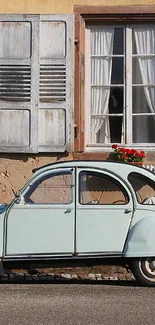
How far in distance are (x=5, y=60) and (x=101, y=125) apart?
2060 millimetres

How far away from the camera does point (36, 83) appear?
43.7 ft

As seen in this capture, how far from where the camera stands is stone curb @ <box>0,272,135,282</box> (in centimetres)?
1108

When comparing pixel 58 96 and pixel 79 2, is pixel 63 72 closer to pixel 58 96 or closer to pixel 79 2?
pixel 58 96

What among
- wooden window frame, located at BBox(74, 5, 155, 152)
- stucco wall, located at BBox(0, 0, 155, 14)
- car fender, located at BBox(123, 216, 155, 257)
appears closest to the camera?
car fender, located at BBox(123, 216, 155, 257)

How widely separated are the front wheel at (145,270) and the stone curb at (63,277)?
54.3 inches

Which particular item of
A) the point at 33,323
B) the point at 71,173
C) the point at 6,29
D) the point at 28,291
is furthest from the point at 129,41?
the point at 33,323

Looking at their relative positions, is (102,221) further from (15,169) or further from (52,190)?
(15,169)

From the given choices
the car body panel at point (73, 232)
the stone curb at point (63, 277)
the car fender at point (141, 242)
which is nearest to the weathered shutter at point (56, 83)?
the stone curb at point (63, 277)

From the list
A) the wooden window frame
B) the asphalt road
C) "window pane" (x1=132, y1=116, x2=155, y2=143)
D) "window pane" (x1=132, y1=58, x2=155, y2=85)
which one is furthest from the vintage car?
"window pane" (x1=132, y1=58, x2=155, y2=85)

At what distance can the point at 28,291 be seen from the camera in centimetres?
932

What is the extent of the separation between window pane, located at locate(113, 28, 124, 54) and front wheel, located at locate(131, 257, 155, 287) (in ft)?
17.3

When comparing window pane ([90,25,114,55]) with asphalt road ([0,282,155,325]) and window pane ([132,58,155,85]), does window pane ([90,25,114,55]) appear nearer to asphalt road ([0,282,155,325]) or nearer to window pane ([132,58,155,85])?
window pane ([132,58,155,85])

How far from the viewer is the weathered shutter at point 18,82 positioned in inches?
520

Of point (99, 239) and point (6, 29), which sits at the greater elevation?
point (6, 29)
